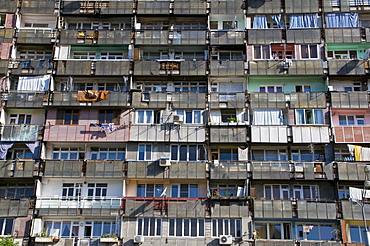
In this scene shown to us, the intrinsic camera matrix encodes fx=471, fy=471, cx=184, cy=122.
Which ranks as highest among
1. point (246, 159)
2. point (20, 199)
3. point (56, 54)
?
point (56, 54)

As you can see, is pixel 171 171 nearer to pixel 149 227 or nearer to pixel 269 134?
pixel 149 227

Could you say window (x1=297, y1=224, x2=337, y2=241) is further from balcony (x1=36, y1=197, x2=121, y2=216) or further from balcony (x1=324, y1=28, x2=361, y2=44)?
balcony (x1=324, y1=28, x2=361, y2=44)

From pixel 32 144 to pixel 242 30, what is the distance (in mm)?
18587

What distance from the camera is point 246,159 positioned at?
113ft

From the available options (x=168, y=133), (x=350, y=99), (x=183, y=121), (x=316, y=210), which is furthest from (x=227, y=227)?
(x=350, y=99)

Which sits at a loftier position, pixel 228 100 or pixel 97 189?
pixel 228 100

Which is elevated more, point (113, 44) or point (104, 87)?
point (113, 44)

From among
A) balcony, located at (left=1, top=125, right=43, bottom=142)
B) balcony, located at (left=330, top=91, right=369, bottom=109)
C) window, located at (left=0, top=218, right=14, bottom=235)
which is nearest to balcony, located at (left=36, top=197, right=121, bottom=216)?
window, located at (left=0, top=218, right=14, bottom=235)

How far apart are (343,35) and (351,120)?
6746 mm

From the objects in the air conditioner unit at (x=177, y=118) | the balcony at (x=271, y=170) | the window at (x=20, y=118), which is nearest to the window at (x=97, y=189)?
the air conditioner unit at (x=177, y=118)

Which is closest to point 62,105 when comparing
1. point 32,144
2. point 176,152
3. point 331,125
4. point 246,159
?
point 32,144

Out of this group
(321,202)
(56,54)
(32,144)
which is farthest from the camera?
(56,54)

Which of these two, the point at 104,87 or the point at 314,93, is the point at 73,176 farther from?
the point at 314,93

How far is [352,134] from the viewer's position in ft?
112
